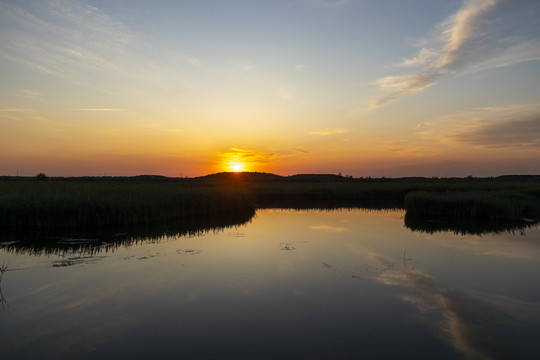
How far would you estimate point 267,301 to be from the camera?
7148 mm

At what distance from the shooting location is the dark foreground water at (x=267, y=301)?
5246 mm

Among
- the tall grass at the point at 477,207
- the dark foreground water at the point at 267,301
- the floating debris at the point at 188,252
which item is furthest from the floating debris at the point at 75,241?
the tall grass at the point at 477,207

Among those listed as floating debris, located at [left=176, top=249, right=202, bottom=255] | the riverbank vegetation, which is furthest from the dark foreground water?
the riverbank vegetation

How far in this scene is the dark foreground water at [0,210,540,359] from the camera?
5.25 meters

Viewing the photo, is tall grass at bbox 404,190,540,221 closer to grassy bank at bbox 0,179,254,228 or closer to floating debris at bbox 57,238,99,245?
grassy bank at bbox 0,179,254,228

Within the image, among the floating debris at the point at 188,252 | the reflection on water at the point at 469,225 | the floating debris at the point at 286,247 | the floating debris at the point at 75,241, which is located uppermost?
the floating debris at the point at 75,241

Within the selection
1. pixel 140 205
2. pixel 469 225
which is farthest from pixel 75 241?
pixel 469 225

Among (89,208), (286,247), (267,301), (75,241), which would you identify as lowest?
(267,301)

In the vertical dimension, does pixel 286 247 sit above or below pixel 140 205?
below

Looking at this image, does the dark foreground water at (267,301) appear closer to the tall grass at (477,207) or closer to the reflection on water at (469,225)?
the reflection on water at (469,225)

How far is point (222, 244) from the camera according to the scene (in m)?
13.1

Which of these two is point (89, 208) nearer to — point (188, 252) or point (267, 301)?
point (188, 252)

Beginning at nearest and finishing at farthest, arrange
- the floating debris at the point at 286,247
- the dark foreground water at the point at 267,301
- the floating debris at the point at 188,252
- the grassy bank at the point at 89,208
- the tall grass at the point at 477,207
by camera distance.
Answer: the dark foreground water at the point at 267,301, the floating debris at the point at 188,252, the floating debris at the point at 286,247, the grassy bank at the point at 89,208, the tall grass at the point at 477,207

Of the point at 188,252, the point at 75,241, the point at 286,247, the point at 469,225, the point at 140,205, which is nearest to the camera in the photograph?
the point at 188,252
